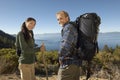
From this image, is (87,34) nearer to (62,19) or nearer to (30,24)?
(62,19)

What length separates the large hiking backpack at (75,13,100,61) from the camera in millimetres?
3285

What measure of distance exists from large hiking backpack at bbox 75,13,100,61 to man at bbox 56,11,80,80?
0.27 feet

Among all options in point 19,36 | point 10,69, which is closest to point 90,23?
point 19,36

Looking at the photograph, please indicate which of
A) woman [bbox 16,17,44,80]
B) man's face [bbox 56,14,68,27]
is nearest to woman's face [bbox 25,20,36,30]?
woman [bbox 16,17,44,80]

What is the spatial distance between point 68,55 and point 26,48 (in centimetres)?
142

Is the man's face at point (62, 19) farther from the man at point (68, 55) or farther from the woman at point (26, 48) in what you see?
the woman at point (26, 48)

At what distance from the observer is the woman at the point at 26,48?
4.57m

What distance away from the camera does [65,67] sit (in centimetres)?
343

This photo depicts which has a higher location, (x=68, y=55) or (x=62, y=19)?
(x=62, y=19)

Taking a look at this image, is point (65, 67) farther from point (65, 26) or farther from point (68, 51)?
point (65, 26)

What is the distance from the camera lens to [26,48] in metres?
4.60

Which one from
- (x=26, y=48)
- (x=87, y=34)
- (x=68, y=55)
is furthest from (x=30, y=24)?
(x=87, y=34)

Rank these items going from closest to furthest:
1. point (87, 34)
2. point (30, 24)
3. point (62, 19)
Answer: point (87, 34) < point (62, 19) < point (30, 24)

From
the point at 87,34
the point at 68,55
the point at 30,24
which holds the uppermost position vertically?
the point at 30,24
